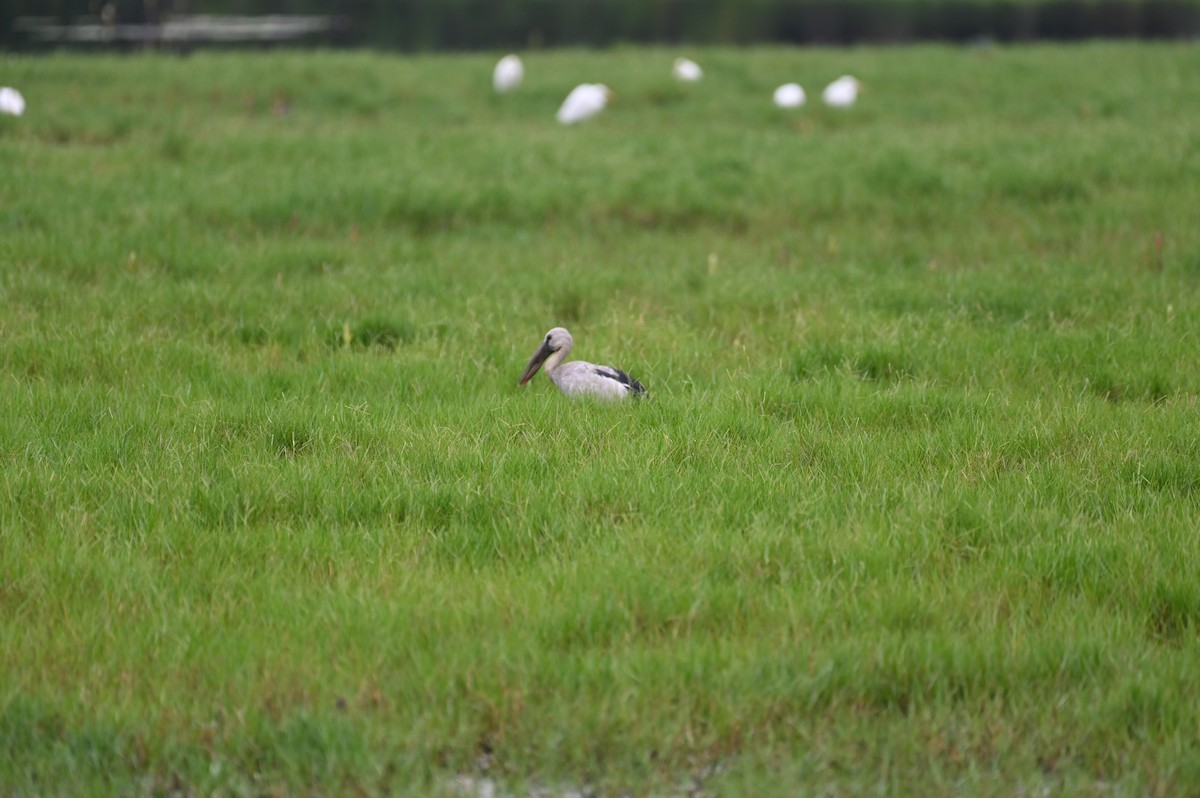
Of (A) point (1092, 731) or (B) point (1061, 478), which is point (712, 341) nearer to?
(B) point (1061, 478)

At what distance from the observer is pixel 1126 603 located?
3949mm

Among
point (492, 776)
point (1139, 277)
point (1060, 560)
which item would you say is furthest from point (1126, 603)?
point (1139, 277)

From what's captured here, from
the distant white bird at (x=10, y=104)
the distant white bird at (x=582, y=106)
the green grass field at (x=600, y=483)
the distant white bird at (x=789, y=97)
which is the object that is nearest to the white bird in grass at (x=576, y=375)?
the green grass field at (x=600, y=483)

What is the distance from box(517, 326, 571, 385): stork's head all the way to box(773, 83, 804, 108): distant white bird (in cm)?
1142

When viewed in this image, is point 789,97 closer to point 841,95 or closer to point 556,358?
point 841,95

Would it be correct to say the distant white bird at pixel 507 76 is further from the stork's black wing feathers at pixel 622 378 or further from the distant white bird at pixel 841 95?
the stork's black wing feathers at pixel 622 378

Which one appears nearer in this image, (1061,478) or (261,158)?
(1061,478)

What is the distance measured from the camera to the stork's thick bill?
20.3ft

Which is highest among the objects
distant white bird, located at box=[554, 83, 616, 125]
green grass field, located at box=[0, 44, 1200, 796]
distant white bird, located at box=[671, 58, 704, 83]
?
distant white bird, located at box=[671, 58, 704, 83]

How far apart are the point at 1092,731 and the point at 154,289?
608cm

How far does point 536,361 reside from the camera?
6.21 meters

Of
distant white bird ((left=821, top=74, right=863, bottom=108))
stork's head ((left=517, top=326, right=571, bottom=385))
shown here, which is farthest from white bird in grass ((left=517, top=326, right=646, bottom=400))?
distant white bird ((left=821, top=74, right=863, bottom=108))

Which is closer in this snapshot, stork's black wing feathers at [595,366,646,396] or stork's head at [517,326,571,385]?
stork's black wing feathers at [595,366,646,396]

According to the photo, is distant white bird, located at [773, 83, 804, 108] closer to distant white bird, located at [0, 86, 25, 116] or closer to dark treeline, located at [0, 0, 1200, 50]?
distant white bird, located at [0, 86, 25, 116]
